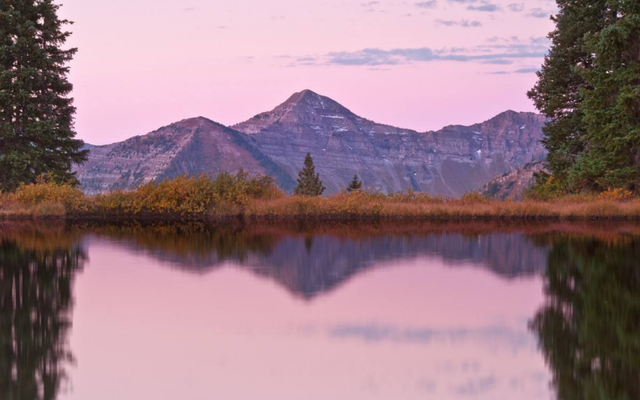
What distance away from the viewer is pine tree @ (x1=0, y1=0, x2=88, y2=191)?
130ft

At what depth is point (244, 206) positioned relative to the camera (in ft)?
111

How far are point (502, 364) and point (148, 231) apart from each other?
21.1 metres

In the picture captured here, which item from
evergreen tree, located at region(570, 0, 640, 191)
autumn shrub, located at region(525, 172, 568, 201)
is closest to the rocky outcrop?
autumn shrub, located at region(525, 172, 568, 201)

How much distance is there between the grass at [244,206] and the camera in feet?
111

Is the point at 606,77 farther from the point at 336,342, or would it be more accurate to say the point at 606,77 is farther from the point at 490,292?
the point at 336,342

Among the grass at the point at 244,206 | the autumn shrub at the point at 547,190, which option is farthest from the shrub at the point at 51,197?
the autumn shrub at the point at 547,190

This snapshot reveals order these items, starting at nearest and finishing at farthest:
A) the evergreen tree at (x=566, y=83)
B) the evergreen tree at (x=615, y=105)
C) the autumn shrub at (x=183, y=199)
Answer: the evergreen tree at (x=615, y=105)
the autumn shrub at (x=183, y=199)
the evergreen tree at (x=566, y=83)

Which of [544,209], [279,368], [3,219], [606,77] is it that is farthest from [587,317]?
[3,219]

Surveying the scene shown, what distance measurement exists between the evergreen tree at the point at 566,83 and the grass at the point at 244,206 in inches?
183

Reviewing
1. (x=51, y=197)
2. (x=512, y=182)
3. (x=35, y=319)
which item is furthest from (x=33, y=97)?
(x=512, y=182)

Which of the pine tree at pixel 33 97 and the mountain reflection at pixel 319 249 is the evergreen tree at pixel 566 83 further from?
the pine tree at pixel 33 97

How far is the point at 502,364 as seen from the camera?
372 inches

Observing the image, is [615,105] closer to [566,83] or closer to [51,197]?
[566,83]

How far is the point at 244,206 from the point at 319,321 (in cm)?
2242
